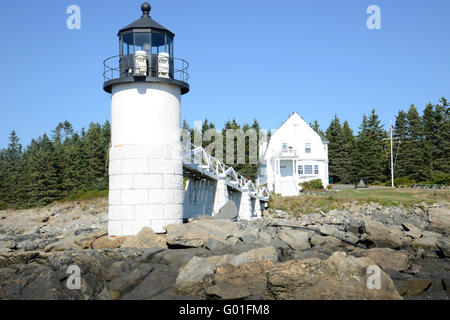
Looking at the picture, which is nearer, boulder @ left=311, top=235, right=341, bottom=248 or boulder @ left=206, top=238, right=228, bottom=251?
boulder @ left=206, top=238, right=228, bottom=251

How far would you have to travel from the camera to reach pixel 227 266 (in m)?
9.46

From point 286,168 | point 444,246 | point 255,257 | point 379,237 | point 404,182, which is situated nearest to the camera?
point 255,257

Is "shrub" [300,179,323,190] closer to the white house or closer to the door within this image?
the white house

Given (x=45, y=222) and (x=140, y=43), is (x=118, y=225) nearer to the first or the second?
(x=140, y=43)

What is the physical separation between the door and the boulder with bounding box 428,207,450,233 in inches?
1080

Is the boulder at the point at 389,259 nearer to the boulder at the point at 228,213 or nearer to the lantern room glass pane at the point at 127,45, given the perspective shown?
the boulder at the point at 228,213

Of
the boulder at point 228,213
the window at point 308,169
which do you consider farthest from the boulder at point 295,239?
the window at point 308,169

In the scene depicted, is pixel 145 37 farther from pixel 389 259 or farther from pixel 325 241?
pixel 389 259

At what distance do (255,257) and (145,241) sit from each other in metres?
4.19

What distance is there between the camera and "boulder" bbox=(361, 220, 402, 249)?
13719mm

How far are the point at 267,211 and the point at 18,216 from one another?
26.9m

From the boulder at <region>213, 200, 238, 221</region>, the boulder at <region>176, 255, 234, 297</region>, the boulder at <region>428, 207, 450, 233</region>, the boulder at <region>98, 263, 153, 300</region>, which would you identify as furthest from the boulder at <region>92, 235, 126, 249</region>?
the boulder at <region>428, 207, 450, 233</region>

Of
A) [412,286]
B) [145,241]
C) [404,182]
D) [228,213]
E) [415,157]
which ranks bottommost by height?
[412,286]

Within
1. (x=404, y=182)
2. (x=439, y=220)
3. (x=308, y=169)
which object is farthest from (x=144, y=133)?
(x=404, y=182)
